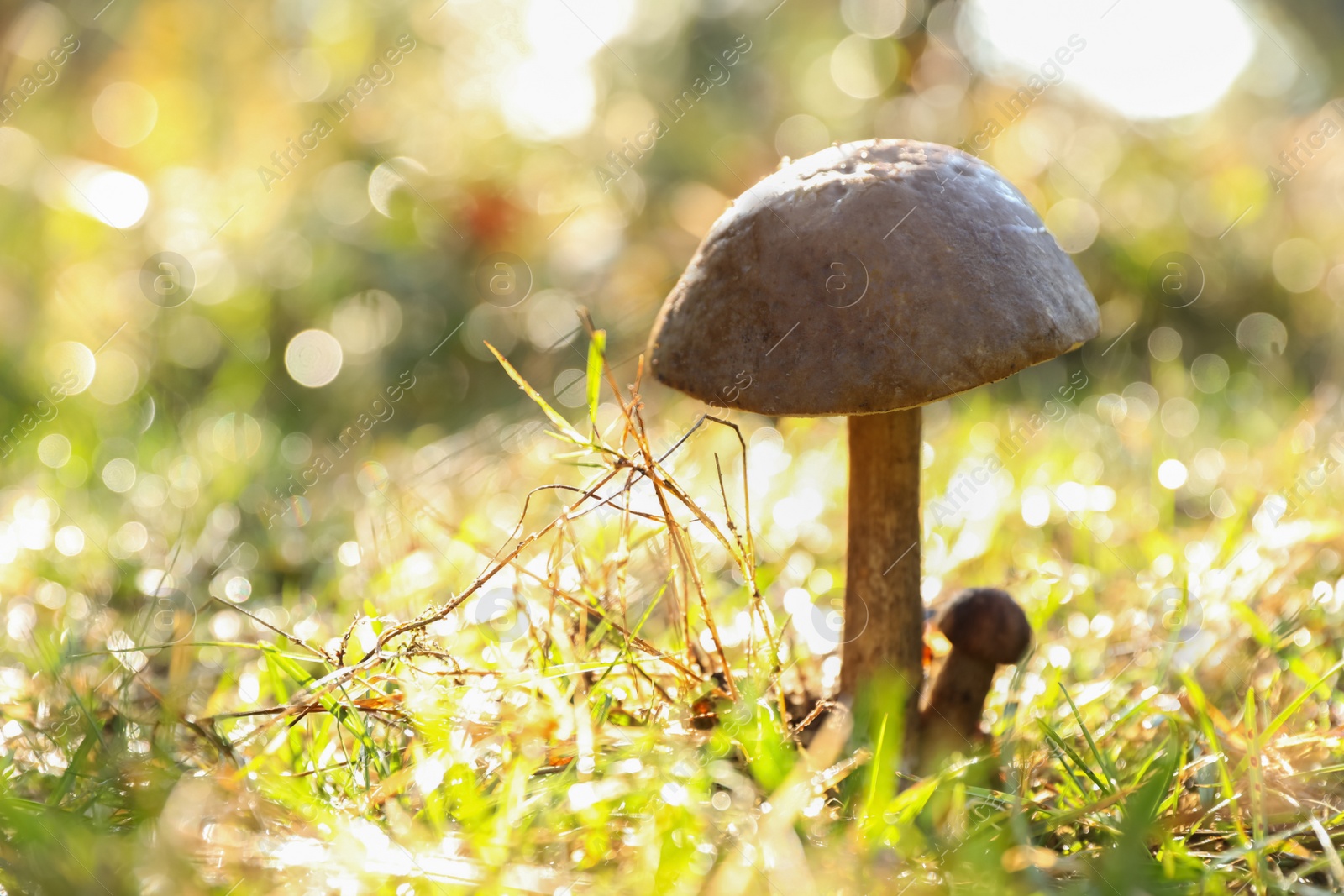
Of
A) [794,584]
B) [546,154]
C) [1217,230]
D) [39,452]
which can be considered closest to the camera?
[794,584]

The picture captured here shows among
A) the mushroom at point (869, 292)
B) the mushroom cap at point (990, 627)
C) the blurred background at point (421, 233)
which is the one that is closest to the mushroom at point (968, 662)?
the mushroom cap at point (990, 627)

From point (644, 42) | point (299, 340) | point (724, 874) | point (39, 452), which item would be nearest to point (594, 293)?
point (299, 340)

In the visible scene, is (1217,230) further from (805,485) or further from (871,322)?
(871,322)

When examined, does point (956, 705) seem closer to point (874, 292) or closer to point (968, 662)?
point (968, 662)

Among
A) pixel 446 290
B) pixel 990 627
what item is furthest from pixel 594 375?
pixel 446 290

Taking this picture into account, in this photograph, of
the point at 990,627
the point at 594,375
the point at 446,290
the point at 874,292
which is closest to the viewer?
the point at 874,292

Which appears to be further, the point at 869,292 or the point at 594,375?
the point at 594,375

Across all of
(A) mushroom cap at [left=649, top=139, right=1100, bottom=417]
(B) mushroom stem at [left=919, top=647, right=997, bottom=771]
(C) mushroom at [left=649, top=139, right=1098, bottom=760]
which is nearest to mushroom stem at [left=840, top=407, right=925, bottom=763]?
(B) mushroom stem at [left=919, top=647, right=997, bottom=771]
